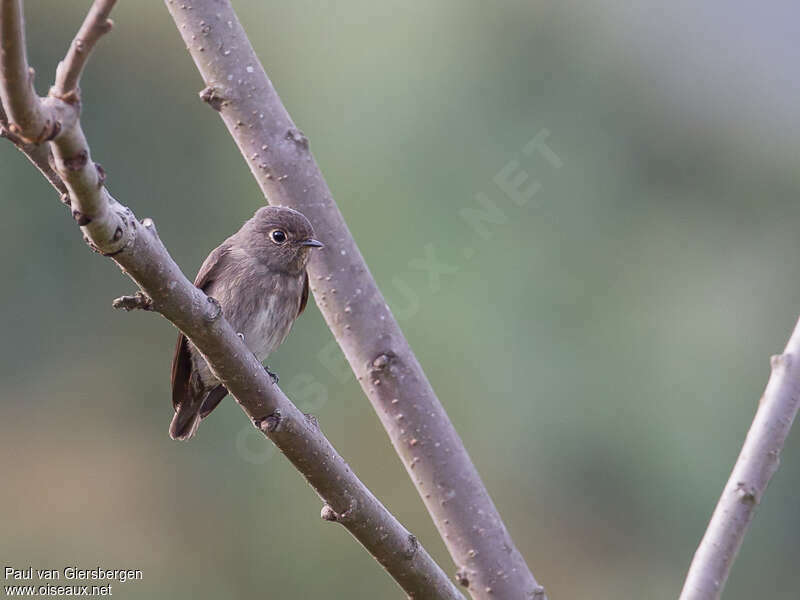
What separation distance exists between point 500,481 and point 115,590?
428 cm

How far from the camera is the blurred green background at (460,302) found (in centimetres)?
977

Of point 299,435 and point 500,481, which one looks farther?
point 500,481

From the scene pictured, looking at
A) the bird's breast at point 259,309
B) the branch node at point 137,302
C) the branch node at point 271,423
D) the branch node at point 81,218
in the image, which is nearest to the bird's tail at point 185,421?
the bird's breast at point 259,309

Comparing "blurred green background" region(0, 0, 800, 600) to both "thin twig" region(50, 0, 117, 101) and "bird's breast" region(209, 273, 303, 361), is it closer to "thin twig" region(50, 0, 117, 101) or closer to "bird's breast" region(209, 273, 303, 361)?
"bird's breast" region(209, 273, 303, 361)

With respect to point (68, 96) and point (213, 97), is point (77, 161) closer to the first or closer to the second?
point (68, 96)

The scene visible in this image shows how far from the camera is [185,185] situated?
1161 cm

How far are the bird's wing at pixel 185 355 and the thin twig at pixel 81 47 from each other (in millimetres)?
2583

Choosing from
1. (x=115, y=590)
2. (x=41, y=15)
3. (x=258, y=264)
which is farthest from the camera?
(x=41, y=15)

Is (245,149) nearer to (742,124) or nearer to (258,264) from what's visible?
(258,264)

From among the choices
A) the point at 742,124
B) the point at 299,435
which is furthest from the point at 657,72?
the point at 299,435

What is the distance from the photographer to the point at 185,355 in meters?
4.73

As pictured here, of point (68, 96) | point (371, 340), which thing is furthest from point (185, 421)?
point (68, 96)

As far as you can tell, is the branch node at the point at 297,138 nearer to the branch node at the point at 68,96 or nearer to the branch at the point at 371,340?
the branch at the point at 371,340

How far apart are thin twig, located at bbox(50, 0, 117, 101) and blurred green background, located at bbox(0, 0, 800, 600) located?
6.82m
